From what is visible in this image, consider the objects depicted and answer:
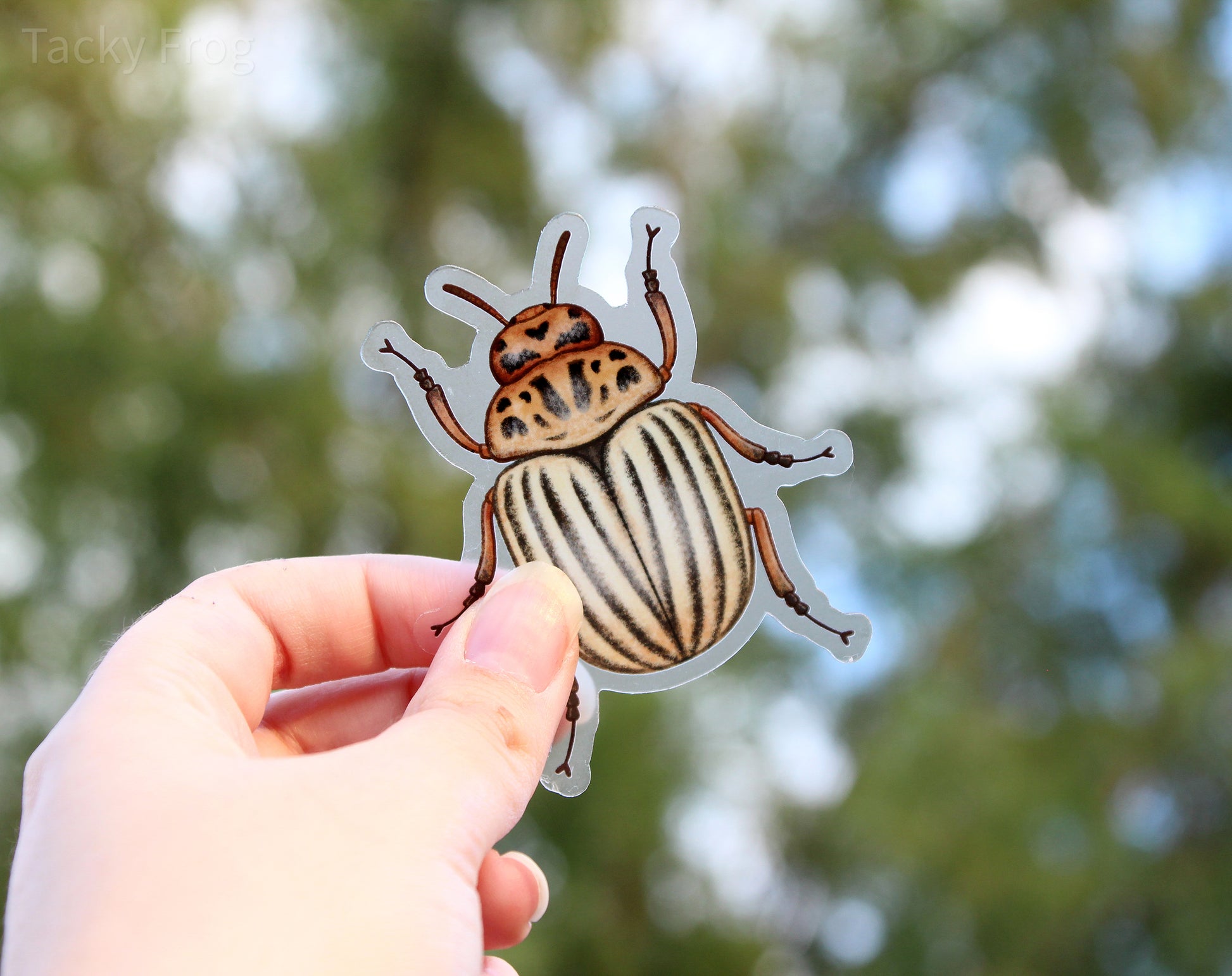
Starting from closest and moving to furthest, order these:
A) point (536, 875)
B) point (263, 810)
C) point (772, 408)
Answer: point (263, 810)
point (536, 875)
point (772, 408)

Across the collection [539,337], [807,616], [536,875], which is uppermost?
[539,337]

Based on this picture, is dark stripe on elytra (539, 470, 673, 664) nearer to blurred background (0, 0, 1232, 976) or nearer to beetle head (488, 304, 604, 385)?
beetle head (488, 304, 604, 385)

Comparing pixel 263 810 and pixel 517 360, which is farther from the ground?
pixel 517 360

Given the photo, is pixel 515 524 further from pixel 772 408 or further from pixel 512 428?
pixel 772 408

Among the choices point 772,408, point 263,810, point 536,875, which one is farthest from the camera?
point 772,408

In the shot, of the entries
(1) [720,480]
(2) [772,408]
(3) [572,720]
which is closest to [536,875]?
(3) [572,720]


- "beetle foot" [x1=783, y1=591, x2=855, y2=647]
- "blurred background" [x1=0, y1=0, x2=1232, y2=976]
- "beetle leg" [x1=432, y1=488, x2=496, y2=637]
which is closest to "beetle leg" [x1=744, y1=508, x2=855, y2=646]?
"beetle foot" [x1=783, y1=591, x2=855, y2=647]

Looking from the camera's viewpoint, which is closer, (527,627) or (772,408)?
(527,627)
